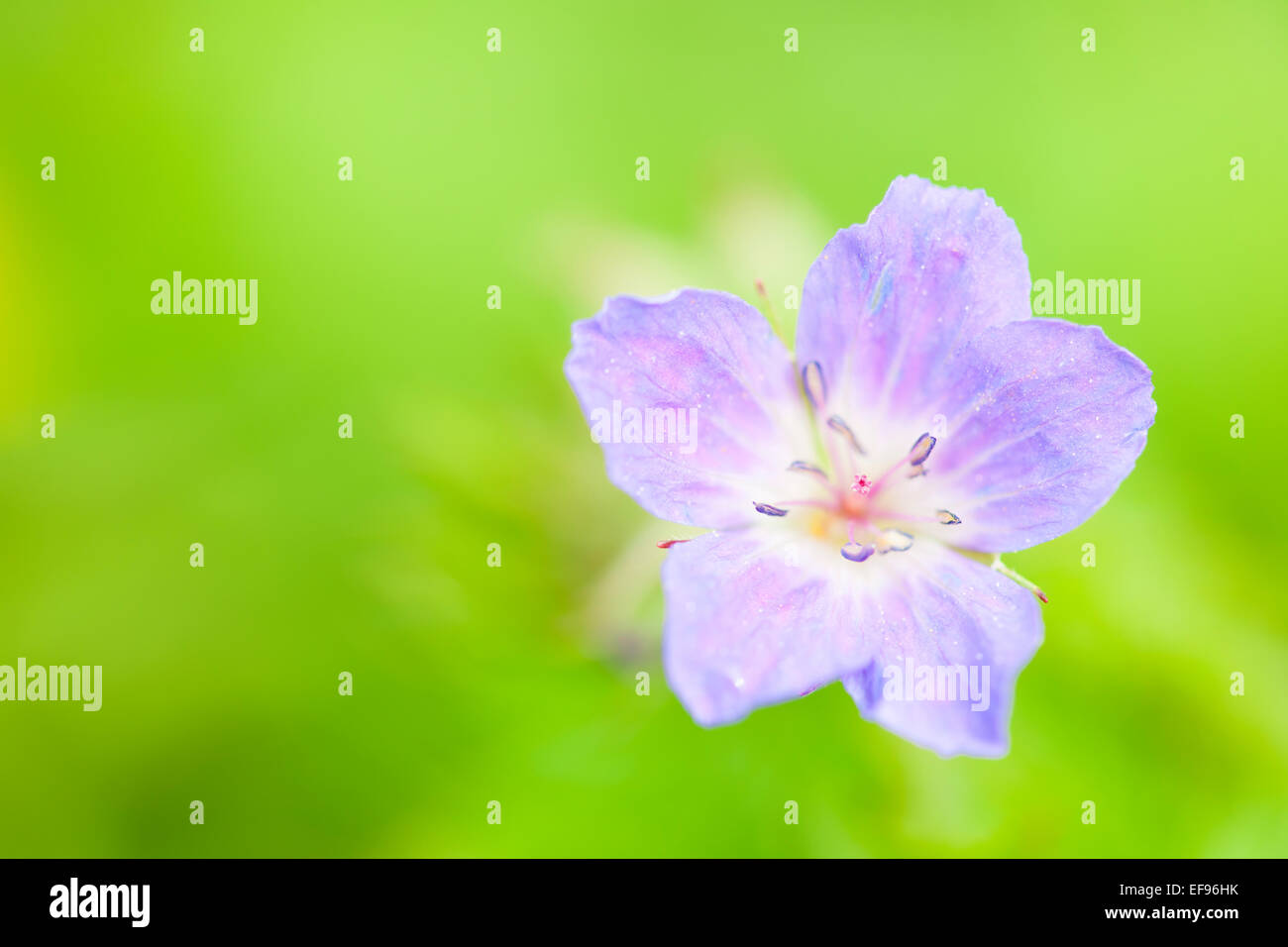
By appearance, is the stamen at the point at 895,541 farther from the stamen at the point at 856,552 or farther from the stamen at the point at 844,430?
the stamen at the point at 844,430

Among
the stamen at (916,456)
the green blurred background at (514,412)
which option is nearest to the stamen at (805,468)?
the stamen at (916,456)

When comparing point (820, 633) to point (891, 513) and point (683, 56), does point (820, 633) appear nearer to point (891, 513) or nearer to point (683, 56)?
point (891, 513)

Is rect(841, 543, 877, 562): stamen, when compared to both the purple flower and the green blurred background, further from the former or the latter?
the green blurred background

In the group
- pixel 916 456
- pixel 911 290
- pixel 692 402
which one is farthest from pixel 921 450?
pixel 692 402

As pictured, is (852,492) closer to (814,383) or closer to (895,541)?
(895,541)

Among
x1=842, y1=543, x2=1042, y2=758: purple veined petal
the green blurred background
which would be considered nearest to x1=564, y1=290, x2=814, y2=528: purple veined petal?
x1=842, y1=543, x2=1042, y2=758: purple veined petal
